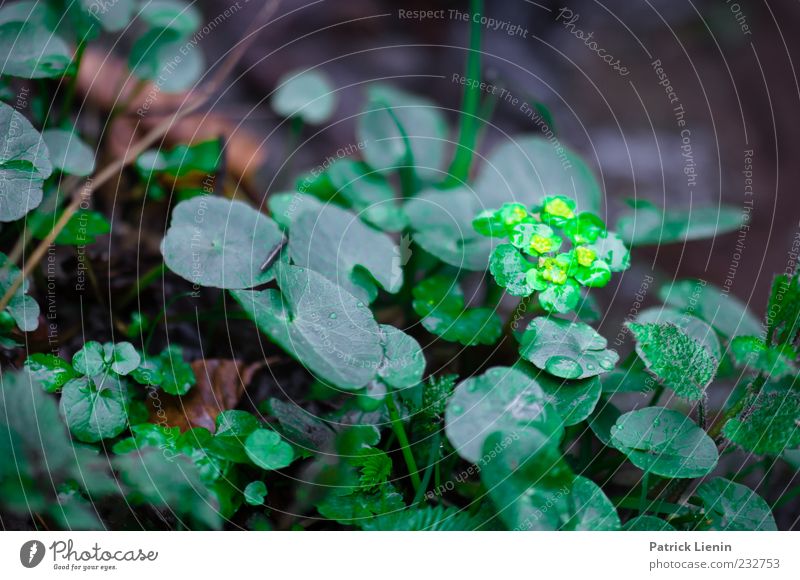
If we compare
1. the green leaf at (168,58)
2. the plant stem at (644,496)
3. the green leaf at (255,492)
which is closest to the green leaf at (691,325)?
the plant stem at (644,496)

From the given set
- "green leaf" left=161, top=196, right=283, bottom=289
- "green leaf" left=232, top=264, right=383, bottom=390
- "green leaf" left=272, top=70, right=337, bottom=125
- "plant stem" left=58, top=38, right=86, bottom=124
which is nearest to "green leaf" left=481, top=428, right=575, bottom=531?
"green leaf" left=232, top=264, right=383, bottom=390

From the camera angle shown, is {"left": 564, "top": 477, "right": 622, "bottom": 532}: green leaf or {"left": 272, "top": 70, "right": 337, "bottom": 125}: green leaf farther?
{"left": 272, "top": 70, "right": 337, "bottom": 125}: green leaf

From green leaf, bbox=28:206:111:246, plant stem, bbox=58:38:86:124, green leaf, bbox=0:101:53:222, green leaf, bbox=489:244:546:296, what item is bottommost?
green leaf, bbox=489:244:546:296

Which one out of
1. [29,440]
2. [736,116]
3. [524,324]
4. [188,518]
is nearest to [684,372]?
[524,324]

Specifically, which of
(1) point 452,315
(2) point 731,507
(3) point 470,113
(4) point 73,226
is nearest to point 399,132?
(3) point 470,113

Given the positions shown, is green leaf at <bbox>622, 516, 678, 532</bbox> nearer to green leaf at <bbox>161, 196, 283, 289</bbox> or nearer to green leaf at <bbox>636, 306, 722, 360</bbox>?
green leaf at <bbox>636, 306, 722, 360</bbox>
